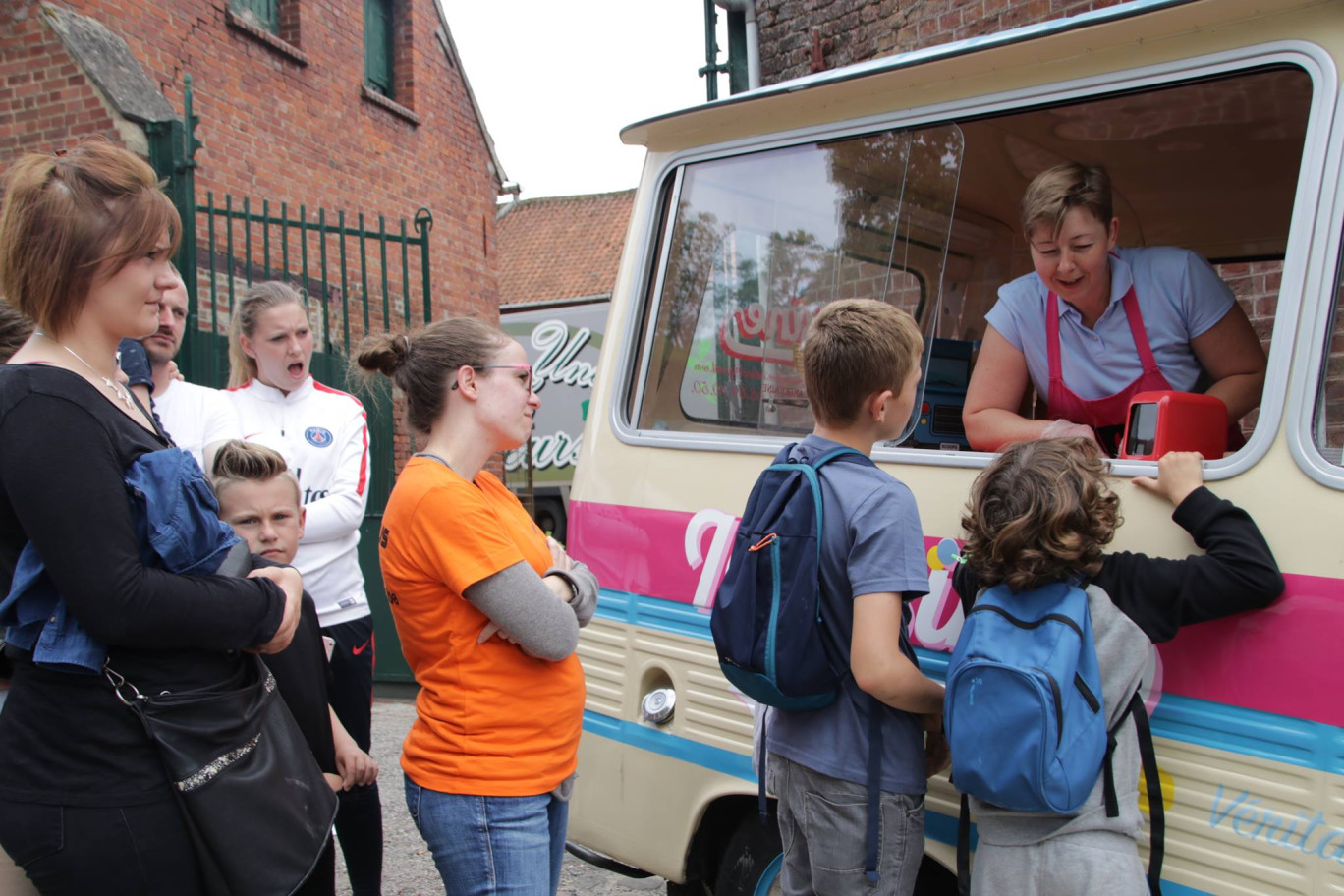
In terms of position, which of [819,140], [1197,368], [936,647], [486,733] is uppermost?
[819,140]

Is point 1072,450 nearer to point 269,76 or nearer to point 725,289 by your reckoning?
point 725,289

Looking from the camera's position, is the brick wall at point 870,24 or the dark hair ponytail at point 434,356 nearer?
the dark hair ponytail at point 434,356

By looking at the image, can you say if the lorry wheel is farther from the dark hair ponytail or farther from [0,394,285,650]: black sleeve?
[0,394,285,650]: black sleeve

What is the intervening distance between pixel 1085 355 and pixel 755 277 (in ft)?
2.99

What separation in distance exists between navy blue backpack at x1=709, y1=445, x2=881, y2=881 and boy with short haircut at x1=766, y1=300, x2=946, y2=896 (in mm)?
21

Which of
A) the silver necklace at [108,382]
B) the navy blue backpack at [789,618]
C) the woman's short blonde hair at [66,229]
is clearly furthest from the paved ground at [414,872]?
the woman's short blonde hair at [66,229]

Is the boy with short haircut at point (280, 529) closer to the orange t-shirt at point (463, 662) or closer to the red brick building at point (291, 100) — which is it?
the orange t-shirt at point (463, 662)

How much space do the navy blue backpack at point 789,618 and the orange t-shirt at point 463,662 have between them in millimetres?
413

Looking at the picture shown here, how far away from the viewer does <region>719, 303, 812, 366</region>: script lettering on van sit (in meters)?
2.87

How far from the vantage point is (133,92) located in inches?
284

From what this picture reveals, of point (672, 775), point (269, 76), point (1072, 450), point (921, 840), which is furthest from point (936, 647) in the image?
point (269, 76)

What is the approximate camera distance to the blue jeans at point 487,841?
6.57 feet

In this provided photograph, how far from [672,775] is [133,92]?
688 centimetres

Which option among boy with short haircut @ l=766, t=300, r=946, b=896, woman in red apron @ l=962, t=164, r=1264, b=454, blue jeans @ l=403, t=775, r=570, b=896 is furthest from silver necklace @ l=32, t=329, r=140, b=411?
woman in red apron @ l=962, t=164, r=1264, b=454
